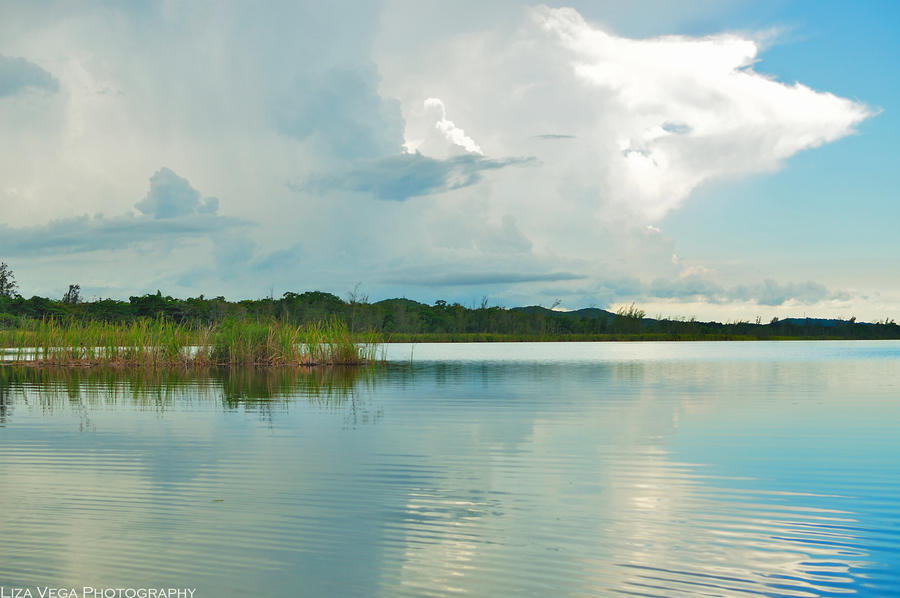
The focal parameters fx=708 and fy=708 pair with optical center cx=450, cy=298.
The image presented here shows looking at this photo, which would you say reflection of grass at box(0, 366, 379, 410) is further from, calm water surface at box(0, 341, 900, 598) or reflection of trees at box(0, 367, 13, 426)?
calm water surface at box(0, 341, 900, 598)

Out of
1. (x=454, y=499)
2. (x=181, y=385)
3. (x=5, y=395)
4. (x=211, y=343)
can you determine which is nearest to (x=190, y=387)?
(x=181, y=385)

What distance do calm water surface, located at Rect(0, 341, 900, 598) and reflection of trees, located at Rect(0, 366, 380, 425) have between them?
1.73 ft

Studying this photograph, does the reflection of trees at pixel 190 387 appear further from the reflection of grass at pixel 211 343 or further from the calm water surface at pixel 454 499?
the reflection of grass at pixel 211 343

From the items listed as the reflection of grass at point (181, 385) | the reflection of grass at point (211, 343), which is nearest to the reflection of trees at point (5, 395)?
the reflection of grass at point (181, 385)

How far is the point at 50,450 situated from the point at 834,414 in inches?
461

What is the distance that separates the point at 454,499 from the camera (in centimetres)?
593

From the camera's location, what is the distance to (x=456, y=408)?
12.6m

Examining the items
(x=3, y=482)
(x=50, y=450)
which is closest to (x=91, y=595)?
(x=3, y=482)

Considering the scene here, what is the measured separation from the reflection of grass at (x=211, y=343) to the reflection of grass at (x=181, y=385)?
58cm

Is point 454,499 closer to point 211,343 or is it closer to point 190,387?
point 190,387

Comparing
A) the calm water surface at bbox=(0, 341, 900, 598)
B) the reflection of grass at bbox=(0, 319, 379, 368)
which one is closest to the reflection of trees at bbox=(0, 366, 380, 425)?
the calm water surface at bbox=(0, 341, 900, 598)

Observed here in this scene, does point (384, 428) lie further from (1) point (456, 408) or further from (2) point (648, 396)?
(2) point (648, 396)

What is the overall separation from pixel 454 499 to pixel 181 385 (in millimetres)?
13196

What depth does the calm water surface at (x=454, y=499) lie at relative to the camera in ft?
13.7
